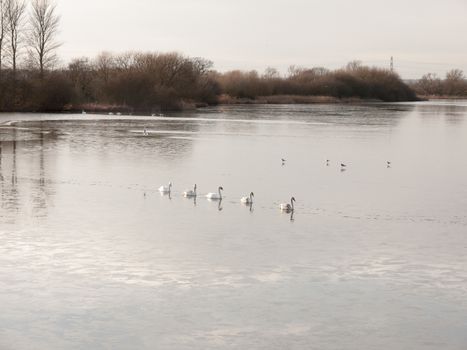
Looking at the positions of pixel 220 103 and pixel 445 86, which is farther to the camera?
pixel 445 86

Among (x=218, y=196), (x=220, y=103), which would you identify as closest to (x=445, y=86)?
(x=220, y=103)

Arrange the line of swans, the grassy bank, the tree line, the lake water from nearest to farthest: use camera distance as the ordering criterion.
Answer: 1. the lake water
2. the line of swans
3. the grassy bank
4. the tree line

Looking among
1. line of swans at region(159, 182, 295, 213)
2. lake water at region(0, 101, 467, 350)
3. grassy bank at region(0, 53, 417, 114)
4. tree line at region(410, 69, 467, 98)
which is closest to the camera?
lake water at region(0, 101, 467, 350)

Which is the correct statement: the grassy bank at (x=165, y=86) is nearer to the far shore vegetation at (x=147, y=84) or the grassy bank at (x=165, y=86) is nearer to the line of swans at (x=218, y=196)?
the far shore vegetation at (x=147, y=84)

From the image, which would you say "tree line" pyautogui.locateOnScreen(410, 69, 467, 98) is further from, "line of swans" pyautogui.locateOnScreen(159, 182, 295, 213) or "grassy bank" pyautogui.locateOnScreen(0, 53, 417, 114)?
"line of swans" pyautogui.locateOnScreen(159, 182, 295, 213)

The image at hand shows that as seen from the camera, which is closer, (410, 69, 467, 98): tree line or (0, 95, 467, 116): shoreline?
(0, 95, 467, 116): shoreline

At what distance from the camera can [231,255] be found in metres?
12.0

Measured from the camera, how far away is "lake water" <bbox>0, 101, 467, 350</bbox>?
8.59m

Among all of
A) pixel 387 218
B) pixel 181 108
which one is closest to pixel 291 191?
pixel 387 218

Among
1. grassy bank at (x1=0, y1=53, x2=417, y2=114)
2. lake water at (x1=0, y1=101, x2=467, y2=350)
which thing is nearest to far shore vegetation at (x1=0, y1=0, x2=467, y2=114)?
grassy bank at (x1=0, y1=53, x2=417, y2=114)

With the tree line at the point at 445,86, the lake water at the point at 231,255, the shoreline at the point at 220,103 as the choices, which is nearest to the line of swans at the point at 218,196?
the lake water at the point at 231,255

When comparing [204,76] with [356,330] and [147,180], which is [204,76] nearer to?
[147,180]

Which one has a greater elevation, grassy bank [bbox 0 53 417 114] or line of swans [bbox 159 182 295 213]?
grassy bank [bbox 0 53 417 114]

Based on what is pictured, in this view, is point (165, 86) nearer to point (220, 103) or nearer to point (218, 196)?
point (220, 103)
